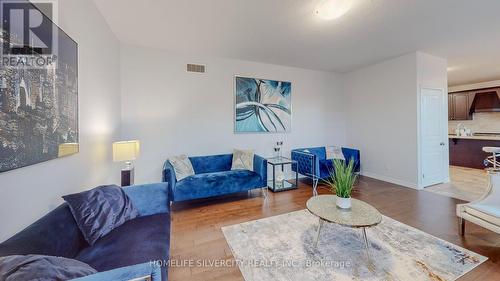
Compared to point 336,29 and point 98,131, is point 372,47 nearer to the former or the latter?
point 336,29

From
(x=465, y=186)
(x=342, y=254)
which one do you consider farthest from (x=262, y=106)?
(x=465, y=186)

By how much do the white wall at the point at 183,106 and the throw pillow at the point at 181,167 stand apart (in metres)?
0.43

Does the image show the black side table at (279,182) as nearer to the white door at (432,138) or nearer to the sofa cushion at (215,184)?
the sofa cushion at (215,184)

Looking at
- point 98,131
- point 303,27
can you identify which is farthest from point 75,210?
point 303,27

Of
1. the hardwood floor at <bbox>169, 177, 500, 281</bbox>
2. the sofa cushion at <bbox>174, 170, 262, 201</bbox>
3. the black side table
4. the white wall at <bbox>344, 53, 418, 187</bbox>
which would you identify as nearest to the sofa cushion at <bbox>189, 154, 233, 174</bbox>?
the sofa cushion at <bbox>174, 170, 262, 201</bbox>

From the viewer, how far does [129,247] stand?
1.36 meters

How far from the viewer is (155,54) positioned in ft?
11.6

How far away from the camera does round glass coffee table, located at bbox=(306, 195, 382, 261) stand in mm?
1731

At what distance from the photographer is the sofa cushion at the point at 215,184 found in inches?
119

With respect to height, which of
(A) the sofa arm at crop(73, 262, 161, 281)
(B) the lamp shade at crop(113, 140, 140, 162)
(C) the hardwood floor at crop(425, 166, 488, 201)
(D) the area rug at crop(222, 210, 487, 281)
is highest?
(B) the lamp shade at crop(113, 140, 140, 162)

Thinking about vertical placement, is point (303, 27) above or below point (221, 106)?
above

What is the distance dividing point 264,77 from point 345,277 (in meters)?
3.80

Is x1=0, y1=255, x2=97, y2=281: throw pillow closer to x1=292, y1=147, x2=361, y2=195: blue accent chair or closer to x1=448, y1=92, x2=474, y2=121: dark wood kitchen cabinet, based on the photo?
x1=292, y1=147, x2=361, y2=195: blue accent chair

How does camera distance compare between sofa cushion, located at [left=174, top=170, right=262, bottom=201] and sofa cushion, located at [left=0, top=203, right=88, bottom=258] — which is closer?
sofa cushion, located at [left=0, top=203, right=88, bottom=258]
